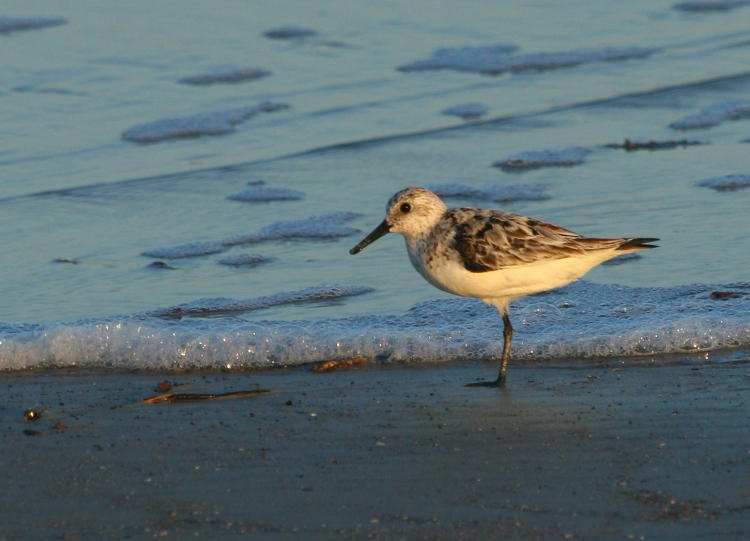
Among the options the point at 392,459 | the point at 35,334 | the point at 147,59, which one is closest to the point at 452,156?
the point at 147,59

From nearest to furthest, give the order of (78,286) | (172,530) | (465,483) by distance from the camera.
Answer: (172,530)
(465,483)
(78,286)

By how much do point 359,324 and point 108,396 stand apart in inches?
59.3

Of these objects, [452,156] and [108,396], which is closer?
[108,396]

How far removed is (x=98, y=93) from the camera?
1185 cm

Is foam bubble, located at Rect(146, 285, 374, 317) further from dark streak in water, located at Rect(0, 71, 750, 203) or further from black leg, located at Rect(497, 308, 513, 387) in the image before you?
dark streak in water, located at Rect(0, 71, 750, 203)

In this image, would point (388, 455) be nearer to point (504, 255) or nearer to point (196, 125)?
point (504, 255)

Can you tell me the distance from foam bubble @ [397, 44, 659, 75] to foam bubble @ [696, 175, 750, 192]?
382 centimetres

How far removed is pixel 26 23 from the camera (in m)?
14.1

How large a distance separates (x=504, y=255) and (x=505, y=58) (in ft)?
23.3

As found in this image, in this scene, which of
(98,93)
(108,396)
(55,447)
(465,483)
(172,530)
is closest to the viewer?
(172,530)

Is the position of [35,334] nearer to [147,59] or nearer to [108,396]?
[108,396]

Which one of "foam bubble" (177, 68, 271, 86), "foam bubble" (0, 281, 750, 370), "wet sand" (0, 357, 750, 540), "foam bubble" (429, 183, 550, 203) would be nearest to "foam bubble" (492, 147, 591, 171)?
"foam bubble" (429, 183, 550, 203)

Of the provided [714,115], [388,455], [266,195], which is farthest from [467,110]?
[388,455]

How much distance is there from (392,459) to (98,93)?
7.68 m
